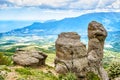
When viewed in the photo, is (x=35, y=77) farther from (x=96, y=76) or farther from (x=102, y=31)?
(x=102, y=31)

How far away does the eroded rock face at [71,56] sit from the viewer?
61084 mm

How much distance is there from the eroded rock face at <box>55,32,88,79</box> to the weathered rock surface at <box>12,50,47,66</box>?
13.4 ft

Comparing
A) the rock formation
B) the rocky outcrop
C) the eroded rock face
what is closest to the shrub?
the rock formation

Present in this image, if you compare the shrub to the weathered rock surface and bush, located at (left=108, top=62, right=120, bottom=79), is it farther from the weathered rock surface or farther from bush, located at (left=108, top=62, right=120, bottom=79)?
the weathered rock surface

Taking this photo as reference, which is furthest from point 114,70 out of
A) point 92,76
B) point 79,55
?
point 79,55

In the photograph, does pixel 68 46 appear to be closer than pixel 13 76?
No

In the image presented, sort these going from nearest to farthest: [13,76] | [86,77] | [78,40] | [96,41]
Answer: [13,76], [86,77], [78,40], [96,41]

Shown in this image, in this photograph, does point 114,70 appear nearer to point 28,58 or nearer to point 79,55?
point 79,55

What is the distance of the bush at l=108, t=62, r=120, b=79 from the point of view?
68.3 metres

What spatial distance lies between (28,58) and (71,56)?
9.63 meters

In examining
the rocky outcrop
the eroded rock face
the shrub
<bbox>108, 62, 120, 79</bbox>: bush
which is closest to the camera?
the eroded rock face

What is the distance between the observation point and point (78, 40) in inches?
2608

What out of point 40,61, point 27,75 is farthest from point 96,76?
point 27,75

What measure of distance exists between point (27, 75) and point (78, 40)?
57.9ft
